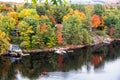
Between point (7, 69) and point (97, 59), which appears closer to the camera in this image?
point (7, 69)

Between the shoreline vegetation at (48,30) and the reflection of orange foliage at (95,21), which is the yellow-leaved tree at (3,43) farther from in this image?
the reflection of orange foliage at (95,21)

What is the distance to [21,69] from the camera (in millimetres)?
11039

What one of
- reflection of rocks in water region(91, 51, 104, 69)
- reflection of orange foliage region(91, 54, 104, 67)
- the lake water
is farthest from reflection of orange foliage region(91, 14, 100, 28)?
reflection of orange foliage region(91, 54, 104, 67)

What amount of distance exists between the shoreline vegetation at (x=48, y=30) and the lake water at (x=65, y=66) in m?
0.96

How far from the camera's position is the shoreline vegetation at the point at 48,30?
47.3ft

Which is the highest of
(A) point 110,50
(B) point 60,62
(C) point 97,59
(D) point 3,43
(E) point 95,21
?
(D) point 3,43

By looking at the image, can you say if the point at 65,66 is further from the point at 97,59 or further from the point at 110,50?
the point at 110,50

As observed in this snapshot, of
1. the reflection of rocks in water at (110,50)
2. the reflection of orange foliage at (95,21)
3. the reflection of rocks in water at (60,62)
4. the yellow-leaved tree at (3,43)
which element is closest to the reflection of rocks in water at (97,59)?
the reflection of rocks in water at (110,50)

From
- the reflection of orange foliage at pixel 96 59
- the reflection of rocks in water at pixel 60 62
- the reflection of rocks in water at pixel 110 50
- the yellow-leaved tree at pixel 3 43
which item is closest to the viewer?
the reflection of rocks in water at pixel 60 62

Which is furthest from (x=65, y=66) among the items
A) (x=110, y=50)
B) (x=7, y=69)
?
(x=110, y=50)

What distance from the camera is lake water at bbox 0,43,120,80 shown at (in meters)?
10.1

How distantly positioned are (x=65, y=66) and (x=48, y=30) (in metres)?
3.91

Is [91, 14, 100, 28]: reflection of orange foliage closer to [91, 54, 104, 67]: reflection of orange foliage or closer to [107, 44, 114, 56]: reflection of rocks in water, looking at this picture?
[107, 44, 114, 56]: reflection of rocks in water

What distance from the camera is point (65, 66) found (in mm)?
11547
